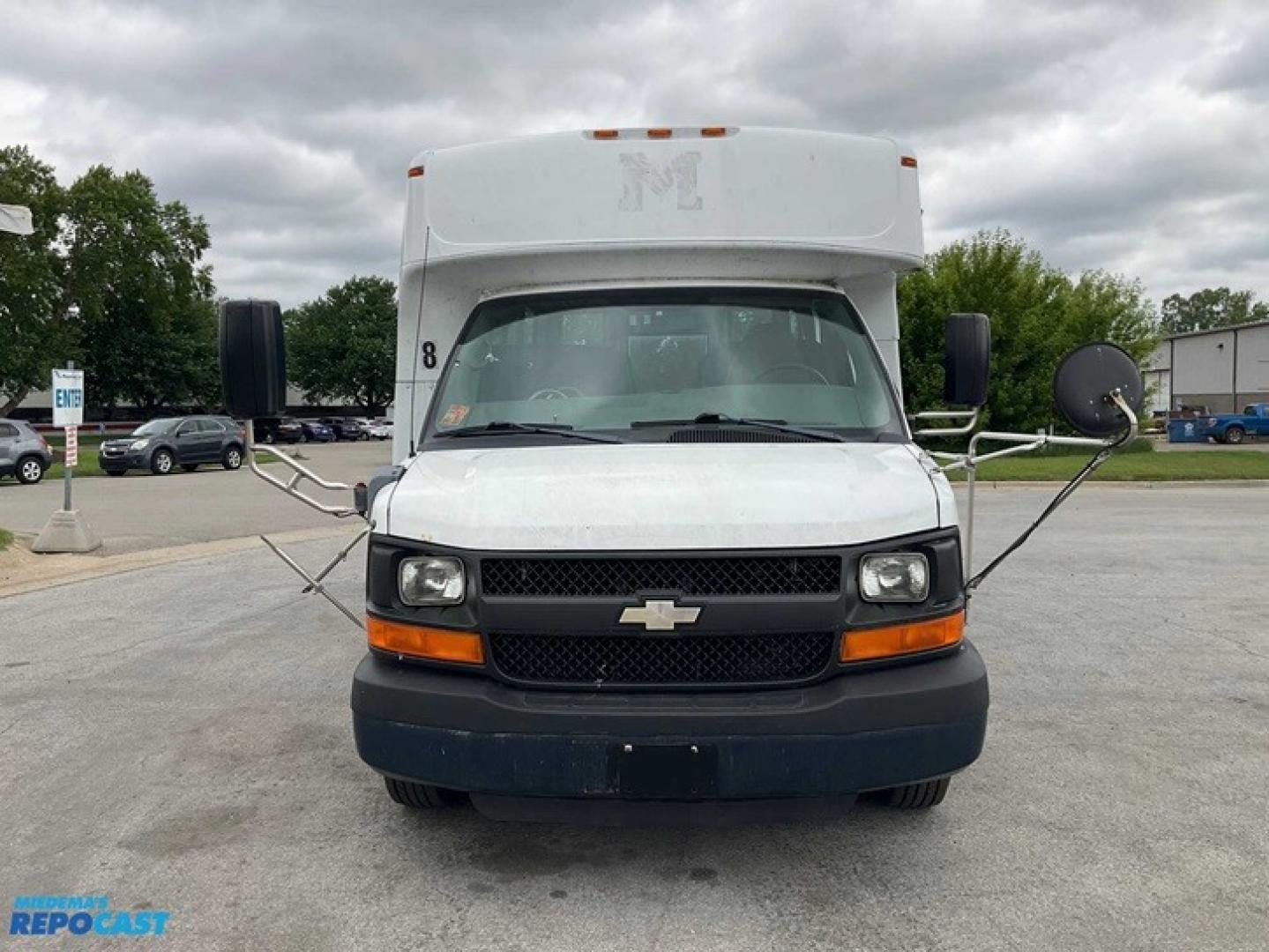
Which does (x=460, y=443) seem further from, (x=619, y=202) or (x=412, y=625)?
(x=619, y=202)

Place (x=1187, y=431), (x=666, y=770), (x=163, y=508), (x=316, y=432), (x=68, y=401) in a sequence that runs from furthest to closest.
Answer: (x=316, y=432), (x=1187, y=431), (x=163, y=508), (x=68, y=401), (x=666, y=770)

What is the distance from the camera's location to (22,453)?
2278 centimetres

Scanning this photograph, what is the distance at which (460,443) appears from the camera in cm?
413

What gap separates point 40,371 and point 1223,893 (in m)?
53.8

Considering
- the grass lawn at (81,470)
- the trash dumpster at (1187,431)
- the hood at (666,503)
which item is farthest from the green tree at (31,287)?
the trash dumpster at (1187,431)

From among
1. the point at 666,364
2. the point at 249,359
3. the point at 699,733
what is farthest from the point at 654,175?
the point at 699,733

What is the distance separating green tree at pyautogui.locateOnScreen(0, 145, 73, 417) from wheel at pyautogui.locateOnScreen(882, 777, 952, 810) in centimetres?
5052

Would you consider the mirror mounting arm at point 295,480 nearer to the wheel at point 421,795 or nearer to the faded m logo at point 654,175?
the wheel at point 421,795

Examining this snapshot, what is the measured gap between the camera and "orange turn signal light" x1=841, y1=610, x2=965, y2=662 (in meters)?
3.19

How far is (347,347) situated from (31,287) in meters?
33.5

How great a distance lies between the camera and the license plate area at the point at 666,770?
307 centimetres

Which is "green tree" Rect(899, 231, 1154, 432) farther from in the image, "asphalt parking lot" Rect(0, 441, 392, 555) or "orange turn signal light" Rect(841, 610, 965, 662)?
"orange turn signal light" Rect(841, 610, 965, 662)

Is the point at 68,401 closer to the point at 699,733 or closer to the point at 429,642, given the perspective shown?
the point at 429,642

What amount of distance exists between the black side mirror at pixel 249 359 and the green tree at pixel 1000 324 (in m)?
21.8
